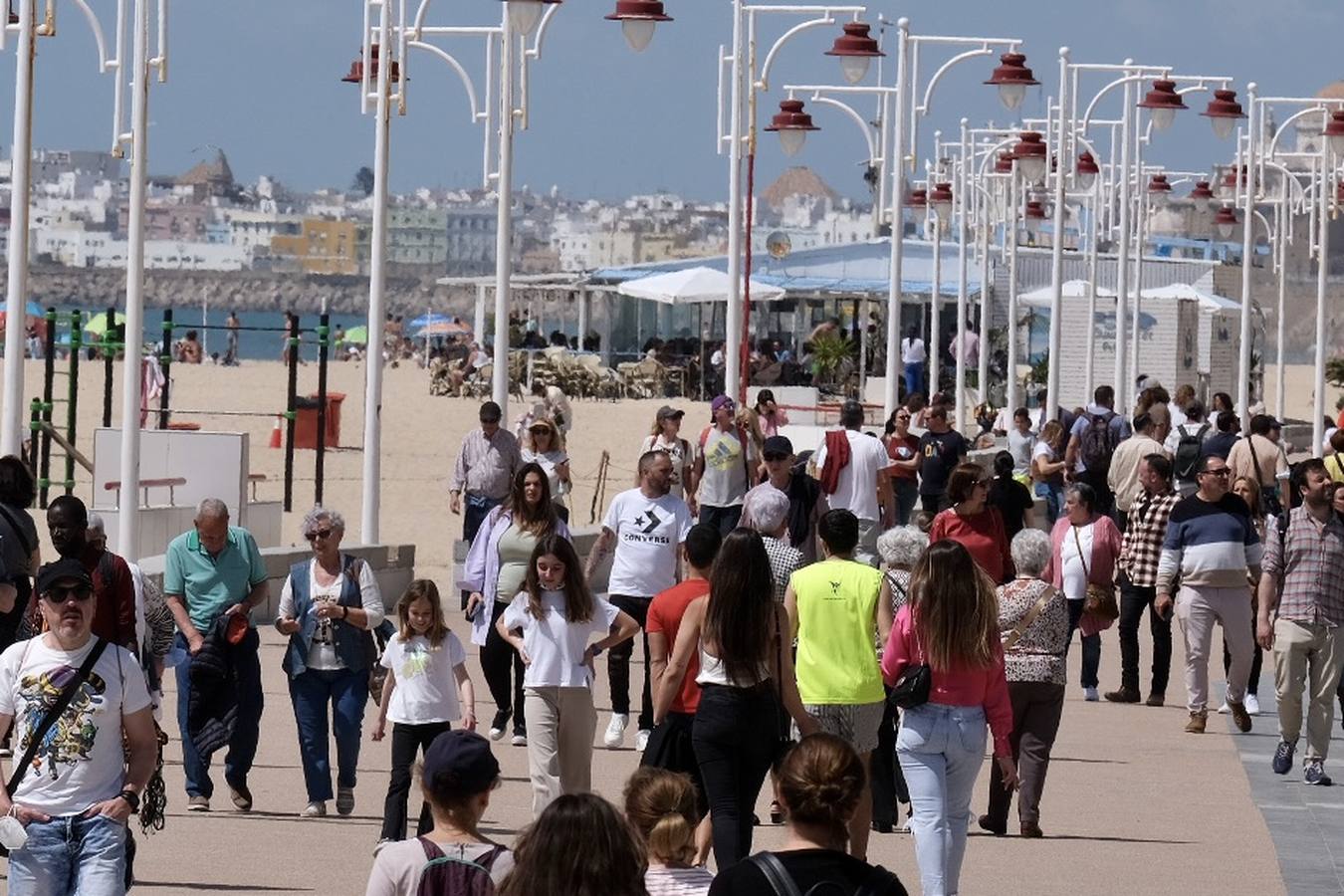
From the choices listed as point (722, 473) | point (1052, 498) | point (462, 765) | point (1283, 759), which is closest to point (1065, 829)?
point (1283, 759)

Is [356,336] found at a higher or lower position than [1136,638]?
higher

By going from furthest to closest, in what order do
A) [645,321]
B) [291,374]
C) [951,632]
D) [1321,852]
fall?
[645,321] < [291,374] < [1321,852] < [951,632]

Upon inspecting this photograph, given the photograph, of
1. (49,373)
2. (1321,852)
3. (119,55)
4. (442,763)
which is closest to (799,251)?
(49,373)

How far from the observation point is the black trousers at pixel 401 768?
990cm

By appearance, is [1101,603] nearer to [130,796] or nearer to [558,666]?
[558,666]

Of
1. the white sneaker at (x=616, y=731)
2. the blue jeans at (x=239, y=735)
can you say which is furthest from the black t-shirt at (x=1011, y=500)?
the blue jeans at (x=239, y=735)

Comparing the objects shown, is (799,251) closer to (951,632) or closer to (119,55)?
(119,55)

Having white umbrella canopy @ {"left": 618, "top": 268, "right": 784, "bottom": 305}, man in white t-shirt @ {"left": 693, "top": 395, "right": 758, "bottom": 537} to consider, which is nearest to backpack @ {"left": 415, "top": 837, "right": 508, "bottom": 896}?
man in white t-shirt @ {"left": 693, "top": 395, "right": 758, "bottom": 537}

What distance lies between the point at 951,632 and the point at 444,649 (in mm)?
2188

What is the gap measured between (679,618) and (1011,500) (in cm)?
773

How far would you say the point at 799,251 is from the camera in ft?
216

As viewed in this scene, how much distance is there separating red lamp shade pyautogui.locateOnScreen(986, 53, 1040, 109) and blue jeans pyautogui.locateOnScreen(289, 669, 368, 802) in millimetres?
14260

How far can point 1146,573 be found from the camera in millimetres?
15906

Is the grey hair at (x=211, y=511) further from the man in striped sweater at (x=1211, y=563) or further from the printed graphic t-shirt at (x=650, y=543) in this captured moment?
the man in striped sweater at (x=1211, y=563)
